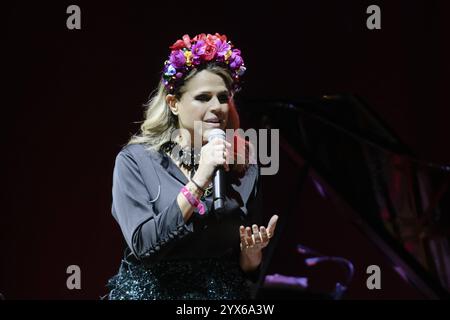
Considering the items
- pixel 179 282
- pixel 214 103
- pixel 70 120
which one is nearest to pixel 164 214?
pixel 179 282

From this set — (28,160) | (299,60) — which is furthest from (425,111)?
(28,160)

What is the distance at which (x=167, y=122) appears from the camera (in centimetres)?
202

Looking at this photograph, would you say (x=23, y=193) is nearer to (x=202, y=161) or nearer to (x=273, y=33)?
(x=273, y=33)

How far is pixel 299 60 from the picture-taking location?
13.7ft

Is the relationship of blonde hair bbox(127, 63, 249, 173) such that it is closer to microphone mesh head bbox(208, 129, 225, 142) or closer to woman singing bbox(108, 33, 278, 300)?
woman singing bbox(108, 33, 278, 300)

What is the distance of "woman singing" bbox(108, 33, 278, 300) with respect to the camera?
175 centimetres

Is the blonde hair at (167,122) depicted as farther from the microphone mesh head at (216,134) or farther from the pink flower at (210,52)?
the microphone mesh head at (216,134)

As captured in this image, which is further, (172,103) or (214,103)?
(172,103)

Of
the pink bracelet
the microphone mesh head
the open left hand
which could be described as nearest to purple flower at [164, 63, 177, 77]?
the microphone mesh head

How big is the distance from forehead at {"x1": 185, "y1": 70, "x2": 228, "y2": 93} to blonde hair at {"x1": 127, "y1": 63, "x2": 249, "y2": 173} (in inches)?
0.5

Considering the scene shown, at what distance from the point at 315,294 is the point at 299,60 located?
1.57 m

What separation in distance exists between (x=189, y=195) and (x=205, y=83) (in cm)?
35

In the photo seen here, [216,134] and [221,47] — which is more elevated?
[221,47]

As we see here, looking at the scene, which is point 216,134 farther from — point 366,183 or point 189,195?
point 366,183
